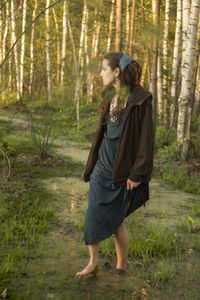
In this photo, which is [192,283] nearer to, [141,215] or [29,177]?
[141,215]

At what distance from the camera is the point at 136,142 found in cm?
296

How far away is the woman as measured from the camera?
2895mm

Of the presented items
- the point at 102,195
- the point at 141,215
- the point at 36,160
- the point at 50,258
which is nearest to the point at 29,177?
the point at 36,160

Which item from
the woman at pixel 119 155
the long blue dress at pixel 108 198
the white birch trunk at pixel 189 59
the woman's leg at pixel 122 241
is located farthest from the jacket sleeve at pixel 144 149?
the white birch trunk at pixel 189 59

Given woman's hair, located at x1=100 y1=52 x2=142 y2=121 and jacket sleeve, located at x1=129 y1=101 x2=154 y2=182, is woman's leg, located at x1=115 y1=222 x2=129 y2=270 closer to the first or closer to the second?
jacket sleeve, located at x1=129 y1=101 x2=154 y2=182

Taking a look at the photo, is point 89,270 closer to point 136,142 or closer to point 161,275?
point 161,275

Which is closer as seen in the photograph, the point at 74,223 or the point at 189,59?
the point at 74,223

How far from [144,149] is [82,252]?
5.03 feet

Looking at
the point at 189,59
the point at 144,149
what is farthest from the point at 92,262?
the point at 189,59

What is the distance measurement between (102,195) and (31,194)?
281cm

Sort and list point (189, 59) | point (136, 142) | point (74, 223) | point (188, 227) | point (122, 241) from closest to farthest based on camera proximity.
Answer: point (136, 142)
point (122, 241)
point (188, 227)
point (74, 223)
point (189, 59)

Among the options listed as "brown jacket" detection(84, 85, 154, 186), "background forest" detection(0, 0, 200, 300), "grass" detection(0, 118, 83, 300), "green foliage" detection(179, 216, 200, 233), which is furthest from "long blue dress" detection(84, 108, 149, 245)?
"green foliage" detection(179, 216, 200, 233)

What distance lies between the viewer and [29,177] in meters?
6.99

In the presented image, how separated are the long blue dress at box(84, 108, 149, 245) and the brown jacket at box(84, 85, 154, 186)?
12 centimetres
